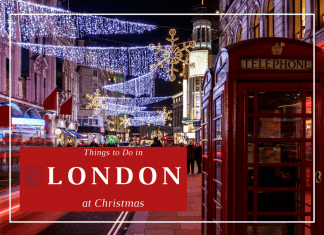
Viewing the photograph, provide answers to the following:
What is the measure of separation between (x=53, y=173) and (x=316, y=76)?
4.76m

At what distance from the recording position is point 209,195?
468 centimetres

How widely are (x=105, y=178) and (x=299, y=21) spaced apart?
1264cm

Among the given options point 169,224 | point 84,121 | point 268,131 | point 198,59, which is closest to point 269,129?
point 268,131

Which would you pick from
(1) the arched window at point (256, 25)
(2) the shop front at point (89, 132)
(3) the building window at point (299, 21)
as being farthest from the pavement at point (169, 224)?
(2) the shop front at point (89, 132)

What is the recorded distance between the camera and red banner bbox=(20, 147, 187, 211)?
5.37 metres

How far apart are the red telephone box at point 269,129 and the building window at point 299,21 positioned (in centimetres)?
1098

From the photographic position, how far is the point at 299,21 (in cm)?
1367

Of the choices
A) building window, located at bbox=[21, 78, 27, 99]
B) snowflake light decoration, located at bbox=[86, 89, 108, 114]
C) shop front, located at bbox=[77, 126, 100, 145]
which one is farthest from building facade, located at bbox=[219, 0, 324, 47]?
shop front, located at bbox=[77, 126, 100, 145]

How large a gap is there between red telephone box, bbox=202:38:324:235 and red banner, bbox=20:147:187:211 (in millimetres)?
1724

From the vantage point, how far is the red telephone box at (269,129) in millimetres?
3686

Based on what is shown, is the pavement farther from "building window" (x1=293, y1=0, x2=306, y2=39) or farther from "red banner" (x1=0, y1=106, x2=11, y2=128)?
"red banner" (x1=0, y1=106, x2=11, y2=128)

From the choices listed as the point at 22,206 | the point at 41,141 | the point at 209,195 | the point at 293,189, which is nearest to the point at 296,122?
the point at 293,189

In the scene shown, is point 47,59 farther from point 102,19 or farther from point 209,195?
point 209,195

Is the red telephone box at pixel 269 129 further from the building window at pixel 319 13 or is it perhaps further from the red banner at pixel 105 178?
the building window at pixel 319 13
